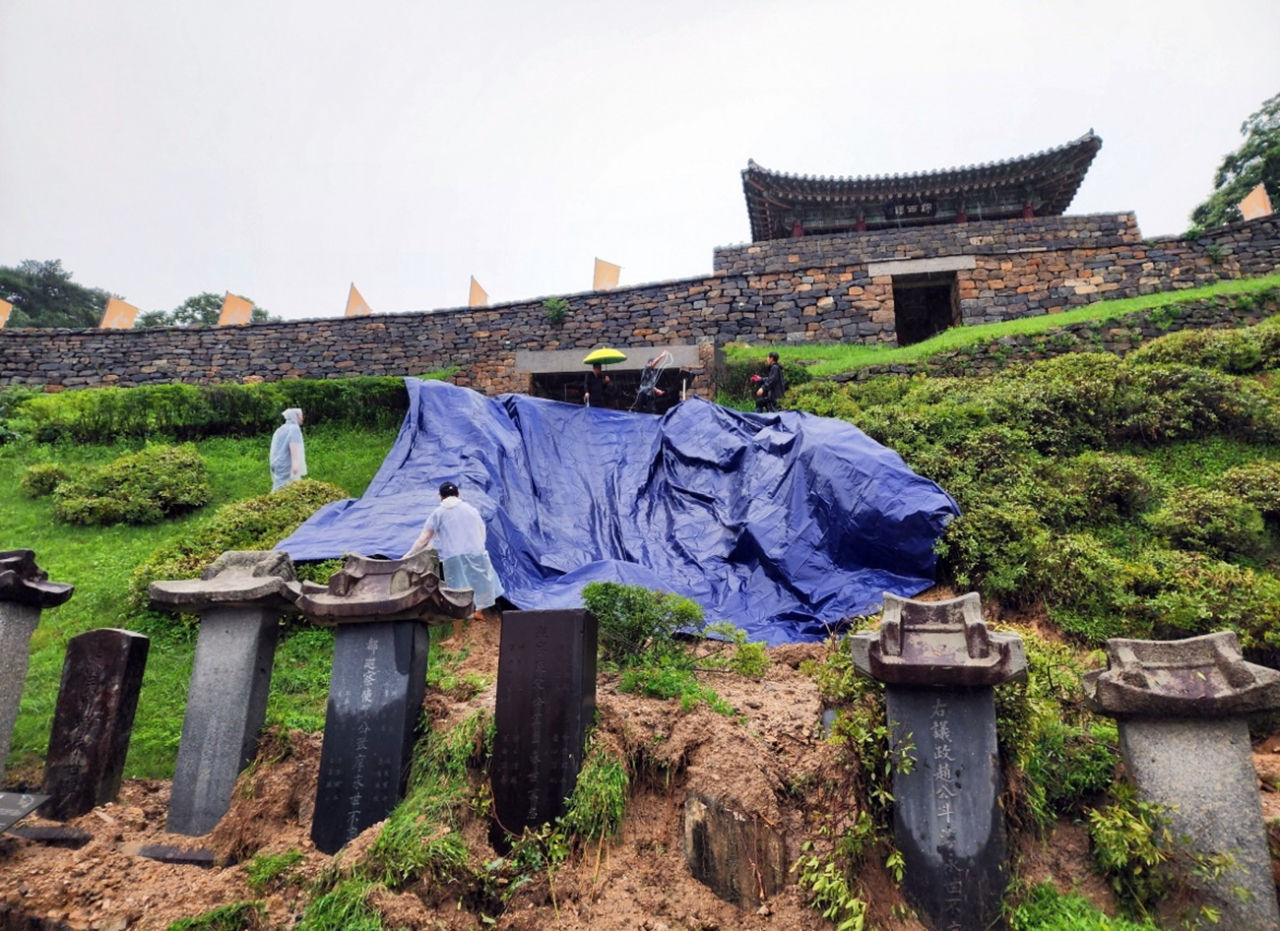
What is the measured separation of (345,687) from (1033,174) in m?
16.7

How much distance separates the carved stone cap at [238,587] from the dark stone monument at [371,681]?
0.20 m

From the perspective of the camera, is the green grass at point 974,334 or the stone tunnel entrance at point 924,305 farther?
the stone tunnel entrance at point 924,305

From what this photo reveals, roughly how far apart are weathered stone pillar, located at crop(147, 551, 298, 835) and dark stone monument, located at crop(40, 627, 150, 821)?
0.39 m

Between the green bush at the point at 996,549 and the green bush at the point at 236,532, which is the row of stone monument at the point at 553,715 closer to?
the green bush at the point at 236,532

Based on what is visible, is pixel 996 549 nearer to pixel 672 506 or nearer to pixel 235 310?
pixel 672 506

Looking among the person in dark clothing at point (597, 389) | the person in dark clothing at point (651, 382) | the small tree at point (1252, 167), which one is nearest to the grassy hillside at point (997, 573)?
the person in dark clothing at point (651, 382)

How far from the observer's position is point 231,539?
268 inches

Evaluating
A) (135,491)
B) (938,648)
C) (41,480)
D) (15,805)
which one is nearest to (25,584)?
(15,805)

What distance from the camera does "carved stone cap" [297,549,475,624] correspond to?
3.71 meters

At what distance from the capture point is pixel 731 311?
13.4 m

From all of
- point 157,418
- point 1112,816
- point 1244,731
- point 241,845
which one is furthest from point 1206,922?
point 157,418

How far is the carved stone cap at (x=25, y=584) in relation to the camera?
4.07 meters

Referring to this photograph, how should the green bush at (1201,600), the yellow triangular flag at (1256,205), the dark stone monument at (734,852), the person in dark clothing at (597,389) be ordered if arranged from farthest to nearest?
the yellow triangular flag at (1256,205) → the person in dark clothing at (597,389) → the green bush at (1201,600) → the dark stone monument at (734,852)

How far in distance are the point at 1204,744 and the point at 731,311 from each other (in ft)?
36.7
